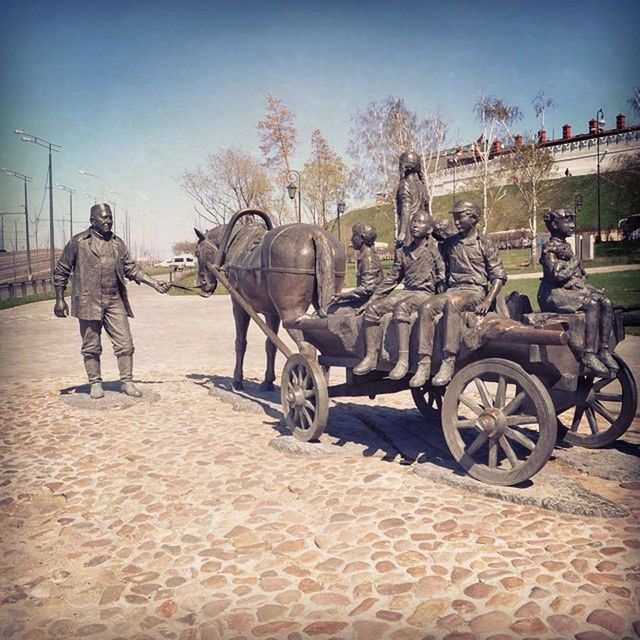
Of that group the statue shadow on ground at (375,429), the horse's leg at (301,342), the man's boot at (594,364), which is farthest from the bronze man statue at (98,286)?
the man's boot at (594,364)

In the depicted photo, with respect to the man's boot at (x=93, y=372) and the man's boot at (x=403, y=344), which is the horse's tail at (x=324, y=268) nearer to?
the man's boot at (x=403, y=344)

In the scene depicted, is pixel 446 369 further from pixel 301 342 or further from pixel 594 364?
pixel 301 342

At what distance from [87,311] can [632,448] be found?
534 centimetres

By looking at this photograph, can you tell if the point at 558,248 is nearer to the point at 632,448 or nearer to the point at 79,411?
the point at 632,448

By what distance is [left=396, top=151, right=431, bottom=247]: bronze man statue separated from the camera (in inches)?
219

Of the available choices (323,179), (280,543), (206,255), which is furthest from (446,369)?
(323,179)

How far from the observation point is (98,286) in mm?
6703

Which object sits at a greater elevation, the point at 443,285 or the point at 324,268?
the point at 324,268

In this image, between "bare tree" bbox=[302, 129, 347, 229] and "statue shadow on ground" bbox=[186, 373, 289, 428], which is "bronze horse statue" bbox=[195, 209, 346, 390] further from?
"bare tree" bbox=[302, 129, 347, 229]

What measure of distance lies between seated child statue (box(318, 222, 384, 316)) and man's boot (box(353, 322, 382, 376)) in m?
0.56

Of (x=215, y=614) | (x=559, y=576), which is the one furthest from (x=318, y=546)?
(x=559, y=576)

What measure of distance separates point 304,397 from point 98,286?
2923 millimetres

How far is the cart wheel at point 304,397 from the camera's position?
4930 millimetres

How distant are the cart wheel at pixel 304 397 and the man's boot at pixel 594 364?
6.36 feet
